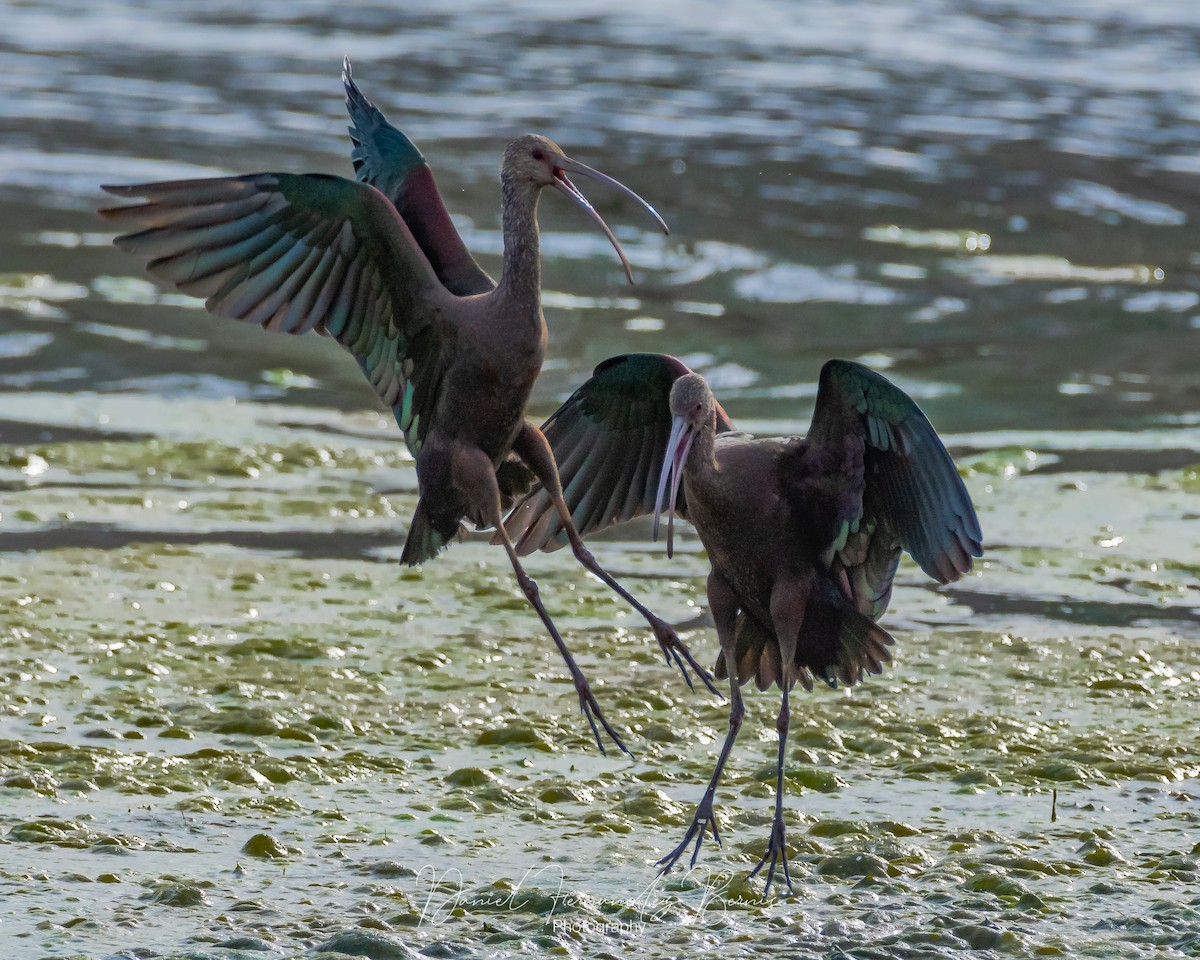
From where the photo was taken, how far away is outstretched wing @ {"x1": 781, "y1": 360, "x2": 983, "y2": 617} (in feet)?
17.6

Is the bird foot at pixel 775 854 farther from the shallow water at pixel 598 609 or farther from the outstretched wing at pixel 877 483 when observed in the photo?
the outstretched wing at pixel 877 483

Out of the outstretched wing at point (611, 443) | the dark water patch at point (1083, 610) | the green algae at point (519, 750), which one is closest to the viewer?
the green algae at point (519, 750)

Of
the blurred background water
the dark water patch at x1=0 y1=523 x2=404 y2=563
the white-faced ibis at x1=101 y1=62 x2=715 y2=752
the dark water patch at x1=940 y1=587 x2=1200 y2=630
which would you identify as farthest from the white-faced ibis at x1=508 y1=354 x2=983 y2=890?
the blurred background water

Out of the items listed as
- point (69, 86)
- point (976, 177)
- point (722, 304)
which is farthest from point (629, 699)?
point (69, 86)

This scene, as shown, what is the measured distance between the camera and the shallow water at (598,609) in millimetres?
5191

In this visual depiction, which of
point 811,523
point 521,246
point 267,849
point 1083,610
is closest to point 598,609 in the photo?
point 1083,610

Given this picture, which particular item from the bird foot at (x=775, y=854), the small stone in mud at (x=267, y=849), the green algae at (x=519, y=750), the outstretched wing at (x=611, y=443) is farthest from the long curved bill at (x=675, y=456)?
the small stone in mud at (x=267, y=849)

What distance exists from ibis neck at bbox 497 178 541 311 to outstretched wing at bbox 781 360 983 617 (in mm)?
820

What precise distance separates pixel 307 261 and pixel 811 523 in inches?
61.5

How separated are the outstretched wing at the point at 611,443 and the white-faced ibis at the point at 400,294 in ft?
1.93

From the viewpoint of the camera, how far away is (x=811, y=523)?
5.61 m

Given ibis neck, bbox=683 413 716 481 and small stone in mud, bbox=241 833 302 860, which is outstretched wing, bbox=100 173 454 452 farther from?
small stone in mud, bbox=241 833 302 860

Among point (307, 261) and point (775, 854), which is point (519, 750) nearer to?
point (775, 854)

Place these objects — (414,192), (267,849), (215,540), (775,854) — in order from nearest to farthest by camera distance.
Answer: (775,854), (267,849), (414,192), (215,540)
